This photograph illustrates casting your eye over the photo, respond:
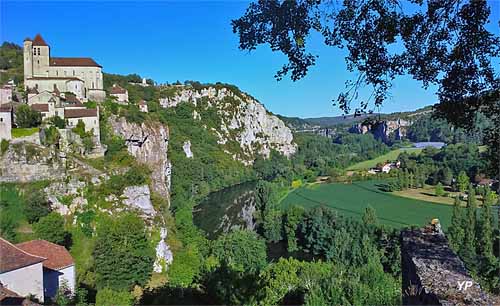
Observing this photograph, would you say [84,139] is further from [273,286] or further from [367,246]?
[367,246]

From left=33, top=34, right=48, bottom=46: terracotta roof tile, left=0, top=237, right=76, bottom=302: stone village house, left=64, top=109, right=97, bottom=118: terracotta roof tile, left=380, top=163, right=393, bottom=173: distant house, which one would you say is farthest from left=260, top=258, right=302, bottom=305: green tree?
left=380, top=163, right=393, bottom=173: distant house

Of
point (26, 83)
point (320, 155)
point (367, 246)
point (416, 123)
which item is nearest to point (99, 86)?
point (26, 83)

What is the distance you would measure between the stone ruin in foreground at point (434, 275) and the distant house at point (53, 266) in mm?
12534

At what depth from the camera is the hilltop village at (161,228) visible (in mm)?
10992

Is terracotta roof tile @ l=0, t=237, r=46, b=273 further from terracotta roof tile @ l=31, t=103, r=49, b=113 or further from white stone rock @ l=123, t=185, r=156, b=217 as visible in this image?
terracotta roof tile @ l=31, t=103, r=49, b=113

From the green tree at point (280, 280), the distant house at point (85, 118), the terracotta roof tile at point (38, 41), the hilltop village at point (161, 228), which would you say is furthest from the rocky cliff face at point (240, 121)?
the green tree at point (280, 280)

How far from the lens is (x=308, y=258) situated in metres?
33.9

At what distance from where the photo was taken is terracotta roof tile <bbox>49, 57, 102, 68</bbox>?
111ft

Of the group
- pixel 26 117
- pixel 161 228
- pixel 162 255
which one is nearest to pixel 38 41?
pixel 26 117

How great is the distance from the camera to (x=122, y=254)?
19.1 metres

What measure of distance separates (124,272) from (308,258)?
1883 centimetres

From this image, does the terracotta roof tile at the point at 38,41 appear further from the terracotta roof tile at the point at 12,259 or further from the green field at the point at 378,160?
the green field at the point at 378,160

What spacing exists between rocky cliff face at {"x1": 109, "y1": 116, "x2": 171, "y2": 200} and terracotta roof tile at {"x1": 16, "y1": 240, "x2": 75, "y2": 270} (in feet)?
49.8

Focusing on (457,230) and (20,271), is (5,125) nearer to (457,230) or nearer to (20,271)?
(20,271)
